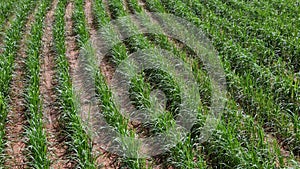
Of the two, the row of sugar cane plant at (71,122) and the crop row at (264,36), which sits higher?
the crop row at (264,36)

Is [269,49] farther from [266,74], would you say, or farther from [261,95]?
[261,95]

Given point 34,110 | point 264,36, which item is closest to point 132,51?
point 264,36

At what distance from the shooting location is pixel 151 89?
7902 mm

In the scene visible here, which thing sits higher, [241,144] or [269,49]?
[269,49]

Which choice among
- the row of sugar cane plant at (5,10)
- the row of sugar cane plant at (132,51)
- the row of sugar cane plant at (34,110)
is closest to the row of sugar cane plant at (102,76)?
the row of sugar cane plant at (132,51)

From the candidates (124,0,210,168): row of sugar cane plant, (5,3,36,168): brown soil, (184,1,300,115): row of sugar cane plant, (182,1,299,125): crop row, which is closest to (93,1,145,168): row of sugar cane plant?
(124,0,210,168): row of sugar cane plant

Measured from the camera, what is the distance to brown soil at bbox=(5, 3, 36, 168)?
6.20 metres

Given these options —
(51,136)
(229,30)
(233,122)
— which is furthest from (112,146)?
(229,30)

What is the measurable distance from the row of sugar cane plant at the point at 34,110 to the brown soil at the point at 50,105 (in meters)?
0.17

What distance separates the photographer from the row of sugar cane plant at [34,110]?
5.79m

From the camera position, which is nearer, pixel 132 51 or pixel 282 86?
pixel 282 86

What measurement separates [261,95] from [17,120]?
4.03 meters

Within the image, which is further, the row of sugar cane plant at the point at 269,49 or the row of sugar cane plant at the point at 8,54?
the row of sugar cane plant at the point at 269,49

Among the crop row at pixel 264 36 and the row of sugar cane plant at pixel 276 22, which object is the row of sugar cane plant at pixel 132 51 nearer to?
the crop row at pixel 264 36
